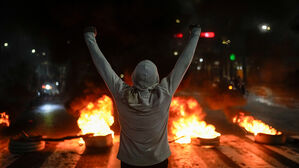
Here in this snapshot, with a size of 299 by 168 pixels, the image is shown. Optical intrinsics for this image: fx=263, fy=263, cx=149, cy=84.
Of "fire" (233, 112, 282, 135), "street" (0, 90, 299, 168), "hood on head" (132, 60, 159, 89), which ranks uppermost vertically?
"hood on head" (132, 60, 159, 89)

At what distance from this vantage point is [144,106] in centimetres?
189

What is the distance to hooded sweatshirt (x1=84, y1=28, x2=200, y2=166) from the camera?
190 centimetres

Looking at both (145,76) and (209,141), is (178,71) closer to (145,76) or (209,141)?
(145,76)

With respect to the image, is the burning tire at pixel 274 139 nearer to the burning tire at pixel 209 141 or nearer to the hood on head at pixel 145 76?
the burning tire at pixel 209 141

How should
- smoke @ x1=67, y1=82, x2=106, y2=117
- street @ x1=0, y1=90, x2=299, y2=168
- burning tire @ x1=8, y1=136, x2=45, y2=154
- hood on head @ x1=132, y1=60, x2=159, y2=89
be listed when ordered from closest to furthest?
hood on head @ x1=132, y1=60, x2=159, y2=89
street @ x1=0, y1=90, x2=299, y2=168
burning tire @ x1=8, y1=136, x2=45, y2=154
smoke @ x1=67, y1=82, x2=106, y2=117

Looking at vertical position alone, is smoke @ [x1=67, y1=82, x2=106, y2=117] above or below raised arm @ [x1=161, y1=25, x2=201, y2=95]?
below

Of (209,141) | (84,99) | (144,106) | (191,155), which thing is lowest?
(191,155)

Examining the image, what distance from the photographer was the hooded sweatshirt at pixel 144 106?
1.90 meters

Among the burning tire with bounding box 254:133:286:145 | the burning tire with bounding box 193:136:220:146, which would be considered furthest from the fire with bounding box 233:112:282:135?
the burning tire with bounding box 193:136:220:146

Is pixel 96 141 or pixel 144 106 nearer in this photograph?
pixel 144 106

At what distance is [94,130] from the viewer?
297 inches

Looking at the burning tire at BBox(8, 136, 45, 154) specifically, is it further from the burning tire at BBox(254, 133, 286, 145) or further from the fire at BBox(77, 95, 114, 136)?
the burning tire at BBox(254, 133, 286, 145)

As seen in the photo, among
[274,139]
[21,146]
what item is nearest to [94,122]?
[21,146]

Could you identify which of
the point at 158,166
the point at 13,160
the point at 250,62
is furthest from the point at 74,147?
the point at 250,62
